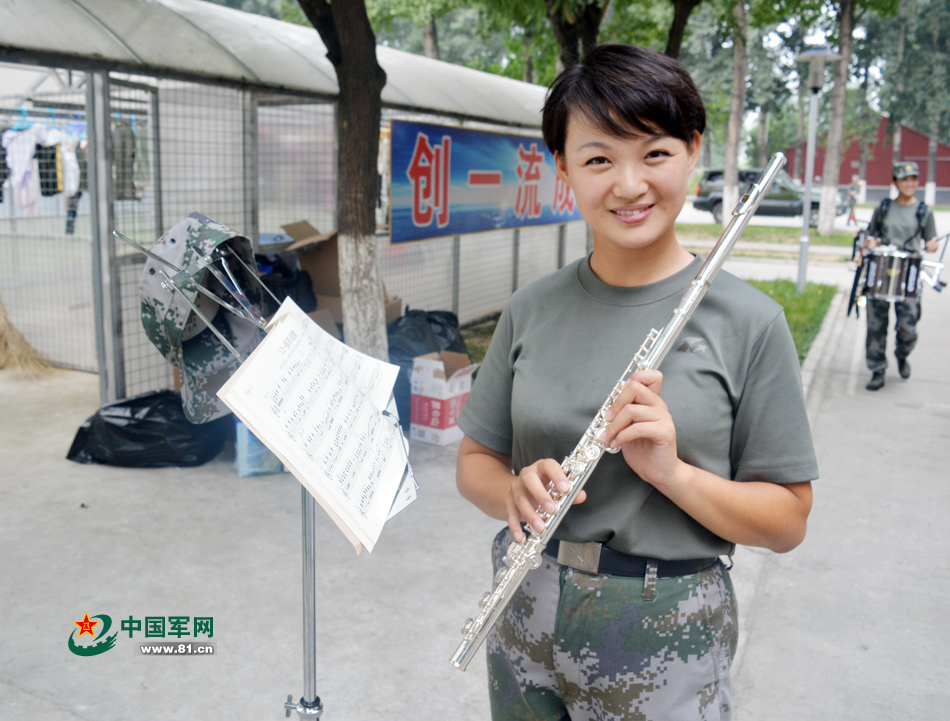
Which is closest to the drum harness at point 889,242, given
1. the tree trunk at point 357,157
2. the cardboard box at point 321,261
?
the cardboard box at point 321,261

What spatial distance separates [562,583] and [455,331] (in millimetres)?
4847

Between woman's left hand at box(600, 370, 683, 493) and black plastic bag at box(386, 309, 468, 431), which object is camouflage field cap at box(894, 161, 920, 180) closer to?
black plastic bag at box(386, 309, 468, 431)

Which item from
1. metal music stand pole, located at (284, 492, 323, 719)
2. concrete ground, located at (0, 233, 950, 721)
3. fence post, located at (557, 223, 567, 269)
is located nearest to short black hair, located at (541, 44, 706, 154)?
metal music stand pole, located at (284, 492, 323, 719)

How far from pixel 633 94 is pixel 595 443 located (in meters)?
0.51

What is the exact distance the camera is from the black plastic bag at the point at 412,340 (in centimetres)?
530

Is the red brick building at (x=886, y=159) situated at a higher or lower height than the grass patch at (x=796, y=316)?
higher

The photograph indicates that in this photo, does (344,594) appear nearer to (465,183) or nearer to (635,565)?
(635,565)

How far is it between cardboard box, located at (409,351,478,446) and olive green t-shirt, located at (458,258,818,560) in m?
3.80

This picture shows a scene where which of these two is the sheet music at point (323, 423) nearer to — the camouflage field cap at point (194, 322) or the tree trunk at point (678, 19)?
the camouflage field cap at point (194, 322)

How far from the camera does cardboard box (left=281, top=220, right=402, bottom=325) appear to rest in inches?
240

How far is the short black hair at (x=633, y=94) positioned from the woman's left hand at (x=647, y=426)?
380mm

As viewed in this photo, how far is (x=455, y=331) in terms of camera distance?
6.17 metres

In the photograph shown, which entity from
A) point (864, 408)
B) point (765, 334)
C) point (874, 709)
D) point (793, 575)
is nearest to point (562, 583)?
point (765, 334)

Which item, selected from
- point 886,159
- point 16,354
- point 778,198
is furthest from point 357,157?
point 886,159
